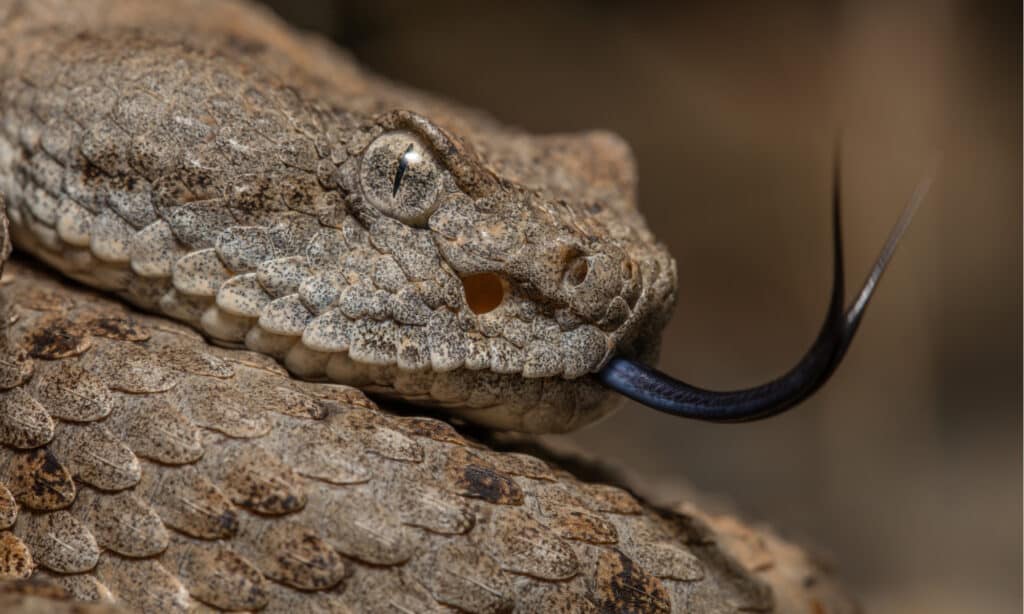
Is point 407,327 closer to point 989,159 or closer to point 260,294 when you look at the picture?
point 260,294

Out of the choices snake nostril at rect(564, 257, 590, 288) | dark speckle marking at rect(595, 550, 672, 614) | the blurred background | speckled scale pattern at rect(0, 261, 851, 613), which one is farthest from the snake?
the blurred background

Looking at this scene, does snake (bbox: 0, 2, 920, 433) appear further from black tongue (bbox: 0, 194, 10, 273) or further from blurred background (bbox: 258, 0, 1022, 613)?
blurred background (bbox: 258, 0, 1022, 613)

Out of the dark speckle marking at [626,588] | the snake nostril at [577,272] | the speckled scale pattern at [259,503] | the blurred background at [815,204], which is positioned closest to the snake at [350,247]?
the snake nostril at [577,272]

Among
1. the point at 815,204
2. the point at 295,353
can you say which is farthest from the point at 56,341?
the point at 815,204

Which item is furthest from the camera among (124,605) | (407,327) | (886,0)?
(886,0)

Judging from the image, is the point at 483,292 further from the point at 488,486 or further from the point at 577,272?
the point at 488,486

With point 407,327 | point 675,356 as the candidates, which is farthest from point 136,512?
point 675,356
